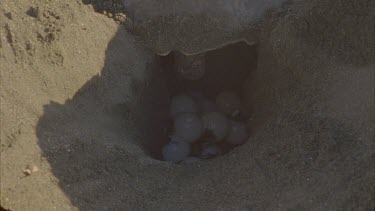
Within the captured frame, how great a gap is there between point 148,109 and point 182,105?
0.94 feet

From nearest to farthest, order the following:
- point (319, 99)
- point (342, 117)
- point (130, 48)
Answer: point (342, 117)
point (319, 99)
point (130, 48)

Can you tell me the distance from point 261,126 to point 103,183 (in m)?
1.01

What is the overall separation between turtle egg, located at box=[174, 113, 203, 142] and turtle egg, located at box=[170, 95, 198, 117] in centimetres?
10

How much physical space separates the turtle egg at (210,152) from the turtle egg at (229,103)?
355 millimetres

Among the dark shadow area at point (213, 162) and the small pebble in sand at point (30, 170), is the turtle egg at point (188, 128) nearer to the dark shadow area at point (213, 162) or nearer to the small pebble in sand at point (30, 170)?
the dark shadow area at point (213, 162)

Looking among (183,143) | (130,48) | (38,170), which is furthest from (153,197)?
(130,48)

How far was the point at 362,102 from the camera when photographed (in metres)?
2.56

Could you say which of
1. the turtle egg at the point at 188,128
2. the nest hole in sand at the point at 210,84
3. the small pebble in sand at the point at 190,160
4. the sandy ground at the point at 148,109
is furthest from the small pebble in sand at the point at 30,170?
the turtle egg at the point at 188,128

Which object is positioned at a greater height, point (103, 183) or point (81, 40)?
point (81, 40)

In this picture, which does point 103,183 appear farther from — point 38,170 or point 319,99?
point 319,99

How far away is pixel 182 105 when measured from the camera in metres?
3.65

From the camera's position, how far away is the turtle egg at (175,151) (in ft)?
11.1

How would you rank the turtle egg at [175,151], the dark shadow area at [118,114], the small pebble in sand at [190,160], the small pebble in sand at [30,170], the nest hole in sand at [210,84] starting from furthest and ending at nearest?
1. the nest hole in sand at [210,84]
2. the turtle egg at [175,151]
3. the small pebble in sand at [190,160]
4. the dark shadow area at [118,114]
5. the small pebble in sand at [30,170]

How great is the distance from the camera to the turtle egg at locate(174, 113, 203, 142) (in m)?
3.53
